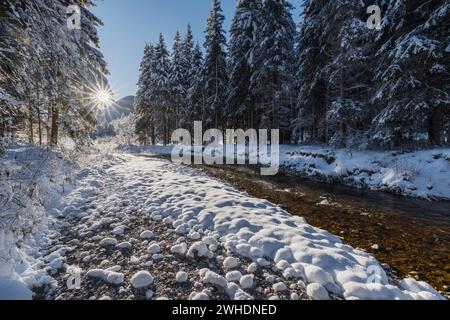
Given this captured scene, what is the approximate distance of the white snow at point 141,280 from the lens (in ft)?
10.4

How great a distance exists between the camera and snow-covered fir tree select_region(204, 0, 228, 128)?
28.5 m

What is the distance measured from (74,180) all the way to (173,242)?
6.30 metres

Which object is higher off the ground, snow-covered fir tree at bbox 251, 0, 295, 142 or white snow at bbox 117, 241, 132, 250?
snow-covered fir tree at bbox 251, 0, 295, 142

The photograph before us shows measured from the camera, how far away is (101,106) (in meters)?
13.9

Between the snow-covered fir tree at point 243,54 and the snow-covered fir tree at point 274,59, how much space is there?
1681 mm

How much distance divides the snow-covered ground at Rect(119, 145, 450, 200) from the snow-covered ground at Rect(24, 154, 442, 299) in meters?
6.67

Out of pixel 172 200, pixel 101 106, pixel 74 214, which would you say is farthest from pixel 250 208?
pixel 101 106

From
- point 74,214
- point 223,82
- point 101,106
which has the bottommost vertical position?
point 74,214

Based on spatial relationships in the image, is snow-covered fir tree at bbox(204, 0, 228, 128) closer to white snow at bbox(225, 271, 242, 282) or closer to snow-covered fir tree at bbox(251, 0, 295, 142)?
snow-covered fir tree at bbox(251, 0, 295, 142)

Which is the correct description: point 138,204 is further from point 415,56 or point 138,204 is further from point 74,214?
point 415,56

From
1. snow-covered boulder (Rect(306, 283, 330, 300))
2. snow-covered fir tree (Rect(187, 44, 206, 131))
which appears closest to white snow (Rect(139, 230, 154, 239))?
snow-covered boulder (Rect(306, 283, 330, 300))

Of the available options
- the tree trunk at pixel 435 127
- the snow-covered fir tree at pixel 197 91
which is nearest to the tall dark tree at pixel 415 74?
the tree trunk at pixel 435 127

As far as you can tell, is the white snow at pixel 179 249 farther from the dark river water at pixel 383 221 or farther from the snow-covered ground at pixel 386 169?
the snow-covered ground at pixel 386 169
